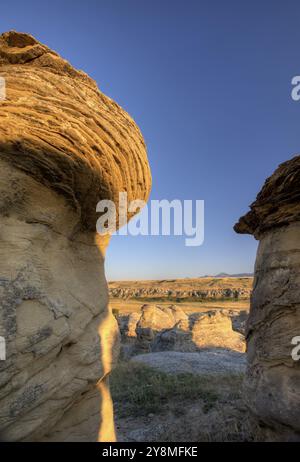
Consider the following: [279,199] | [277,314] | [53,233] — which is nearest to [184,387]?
[277,314]

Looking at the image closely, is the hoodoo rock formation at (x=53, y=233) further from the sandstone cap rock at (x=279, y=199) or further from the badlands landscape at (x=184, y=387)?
the badlands landscape at (x=184, y=387)

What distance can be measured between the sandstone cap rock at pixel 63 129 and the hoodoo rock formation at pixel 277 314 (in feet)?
6.38

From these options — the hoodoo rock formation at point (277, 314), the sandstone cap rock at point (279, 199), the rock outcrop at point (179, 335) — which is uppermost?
the sandstone cap rock at point (279, 199)

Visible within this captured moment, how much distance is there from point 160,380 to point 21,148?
729 centimetres

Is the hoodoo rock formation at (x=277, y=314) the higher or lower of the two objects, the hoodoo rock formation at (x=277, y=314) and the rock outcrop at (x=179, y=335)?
the higher

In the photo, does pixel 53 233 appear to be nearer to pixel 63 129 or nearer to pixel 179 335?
pixel 63 129

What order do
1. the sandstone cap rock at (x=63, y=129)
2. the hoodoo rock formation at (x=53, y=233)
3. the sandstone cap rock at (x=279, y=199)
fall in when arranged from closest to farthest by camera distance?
the hoodoo rock formation at (x=53, y=233) → the sandstone cap rock at (x=63, y=129) → the sandstone cap rock at (x=279, y=199)

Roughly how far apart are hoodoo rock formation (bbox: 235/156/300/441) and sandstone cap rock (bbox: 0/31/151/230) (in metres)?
1.94

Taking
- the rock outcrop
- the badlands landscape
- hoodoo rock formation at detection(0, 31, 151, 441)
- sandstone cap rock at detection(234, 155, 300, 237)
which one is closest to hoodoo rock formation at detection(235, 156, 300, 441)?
sandstone cap rock at detection(234, 155, 300, 237)

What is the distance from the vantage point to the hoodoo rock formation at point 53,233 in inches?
104

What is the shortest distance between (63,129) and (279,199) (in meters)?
2.75

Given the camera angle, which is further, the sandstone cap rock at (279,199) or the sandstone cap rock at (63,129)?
the sandstone cap rock at (279,199)

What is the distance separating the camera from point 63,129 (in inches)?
117

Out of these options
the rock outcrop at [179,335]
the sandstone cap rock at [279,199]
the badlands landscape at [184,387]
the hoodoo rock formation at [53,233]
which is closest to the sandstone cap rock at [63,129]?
the hoodoo rock formation at [53,233]
